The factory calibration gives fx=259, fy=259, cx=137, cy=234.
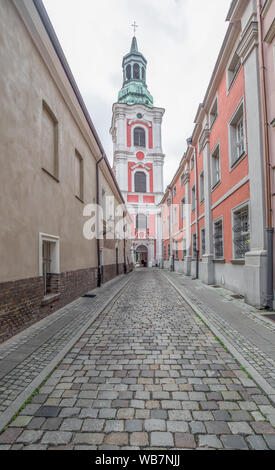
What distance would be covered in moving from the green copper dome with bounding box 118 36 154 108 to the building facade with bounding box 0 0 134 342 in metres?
38.3

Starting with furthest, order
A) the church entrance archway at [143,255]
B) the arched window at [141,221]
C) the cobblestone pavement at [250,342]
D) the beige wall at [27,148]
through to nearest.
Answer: the church entrance archway at [143,255] < the arched window at [141,221] < the beige wall at [27,148] < the cobblestone pavement at [250,342]

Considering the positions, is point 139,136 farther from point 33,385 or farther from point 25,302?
point 33,385

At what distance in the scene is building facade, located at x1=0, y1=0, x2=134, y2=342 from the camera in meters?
4.57

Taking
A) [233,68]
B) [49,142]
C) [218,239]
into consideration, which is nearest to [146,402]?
[49,142]

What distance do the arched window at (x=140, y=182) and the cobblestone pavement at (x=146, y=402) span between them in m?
35.6

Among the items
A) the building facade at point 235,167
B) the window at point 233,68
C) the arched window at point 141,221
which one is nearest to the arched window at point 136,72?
the arched window at point 141,221

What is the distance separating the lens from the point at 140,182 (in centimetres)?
3909

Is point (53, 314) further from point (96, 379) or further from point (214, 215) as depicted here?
point (214, 215)

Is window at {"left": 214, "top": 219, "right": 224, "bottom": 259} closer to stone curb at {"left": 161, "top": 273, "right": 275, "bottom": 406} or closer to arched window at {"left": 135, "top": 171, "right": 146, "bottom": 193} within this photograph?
stone curb at {"left": 161, "top": 273, "right": 275, "bottom": 406}

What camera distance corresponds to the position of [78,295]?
8.80 meters

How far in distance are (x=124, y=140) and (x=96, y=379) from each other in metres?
38.5

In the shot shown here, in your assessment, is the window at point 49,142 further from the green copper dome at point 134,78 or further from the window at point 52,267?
the green copper dome at point 134,78

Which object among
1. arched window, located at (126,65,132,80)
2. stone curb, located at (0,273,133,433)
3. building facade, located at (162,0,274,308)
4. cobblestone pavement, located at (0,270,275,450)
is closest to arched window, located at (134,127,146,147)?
arched window, located at (126,65,132,80)

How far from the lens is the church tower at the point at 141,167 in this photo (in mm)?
38094
